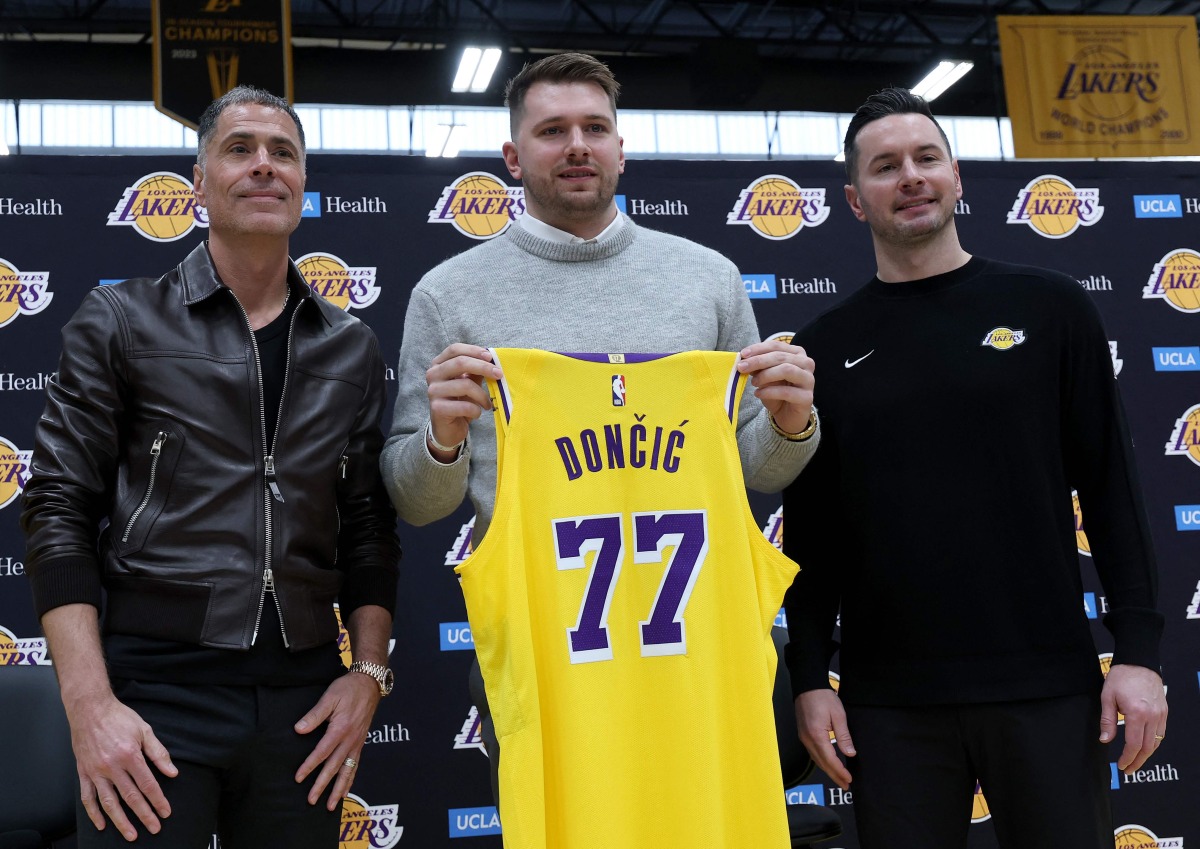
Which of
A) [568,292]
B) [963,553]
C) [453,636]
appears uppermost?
[568,292]

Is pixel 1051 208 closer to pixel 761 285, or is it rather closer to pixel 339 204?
pixel 761 285

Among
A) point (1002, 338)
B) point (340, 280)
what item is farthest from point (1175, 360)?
point (340, 280)

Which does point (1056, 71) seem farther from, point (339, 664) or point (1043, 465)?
point (339, 664)

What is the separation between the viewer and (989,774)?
1930mm

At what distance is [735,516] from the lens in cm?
178

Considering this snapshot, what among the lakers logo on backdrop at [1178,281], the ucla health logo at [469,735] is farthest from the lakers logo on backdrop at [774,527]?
the lakers logo on backdrop at [1178,281]

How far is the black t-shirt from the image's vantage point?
1.71 m

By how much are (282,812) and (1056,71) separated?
21.9 ft

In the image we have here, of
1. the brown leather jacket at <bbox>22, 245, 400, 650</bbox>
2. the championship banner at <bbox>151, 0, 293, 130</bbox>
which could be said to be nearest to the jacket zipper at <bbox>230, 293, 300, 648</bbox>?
the brown leather jacket at <bbox>22, 245, 400, 650</bbox>

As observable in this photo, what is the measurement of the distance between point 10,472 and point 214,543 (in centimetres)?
203

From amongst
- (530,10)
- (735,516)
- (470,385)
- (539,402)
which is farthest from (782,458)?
(530,10)

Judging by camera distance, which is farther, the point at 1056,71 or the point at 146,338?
the point at 1056,71

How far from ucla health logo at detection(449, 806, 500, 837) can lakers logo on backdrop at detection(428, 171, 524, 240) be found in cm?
199

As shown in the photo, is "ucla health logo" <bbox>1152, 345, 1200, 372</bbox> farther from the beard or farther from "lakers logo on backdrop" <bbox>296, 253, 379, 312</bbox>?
"lakers logo on backdrop" <bbox>296, 253, 379, 312</bbox>
